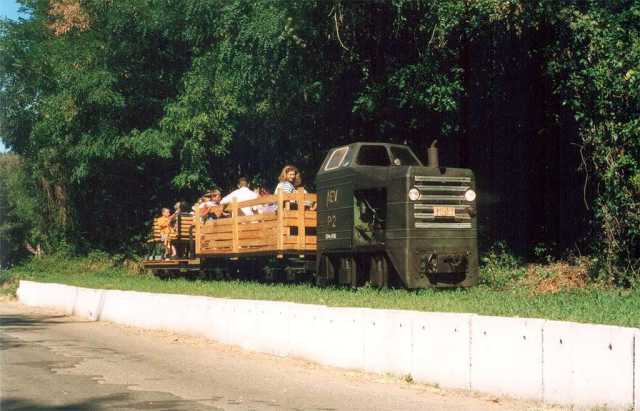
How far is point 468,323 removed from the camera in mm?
9688

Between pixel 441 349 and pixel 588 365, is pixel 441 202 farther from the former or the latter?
pixel 588 365

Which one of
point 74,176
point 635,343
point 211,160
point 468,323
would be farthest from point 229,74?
point 635,343

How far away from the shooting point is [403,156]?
60.5 ft

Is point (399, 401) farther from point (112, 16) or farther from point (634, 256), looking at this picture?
point (112, 16)

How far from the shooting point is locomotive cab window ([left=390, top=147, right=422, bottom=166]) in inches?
716

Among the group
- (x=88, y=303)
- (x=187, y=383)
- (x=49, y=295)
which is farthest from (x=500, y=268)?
(x=49, y=295)

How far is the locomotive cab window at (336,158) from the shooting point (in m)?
18.3

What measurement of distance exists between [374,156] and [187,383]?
8530 millimetres

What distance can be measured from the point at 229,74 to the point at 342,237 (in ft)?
34.4

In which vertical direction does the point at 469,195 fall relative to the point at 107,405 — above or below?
above

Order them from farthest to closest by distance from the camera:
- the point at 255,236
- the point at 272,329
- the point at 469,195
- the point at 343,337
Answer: the point at 255,236, the point at 469,195, the point at 272,329, the point at 343,337

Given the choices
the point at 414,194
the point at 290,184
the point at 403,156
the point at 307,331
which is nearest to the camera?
the point at 307,331

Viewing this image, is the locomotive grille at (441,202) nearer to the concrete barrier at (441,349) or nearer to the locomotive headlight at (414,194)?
the locomotive headlight at (414,194)

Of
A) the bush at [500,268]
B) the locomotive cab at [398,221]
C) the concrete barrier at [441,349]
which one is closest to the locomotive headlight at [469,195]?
the locomotive cab at [398,221]
